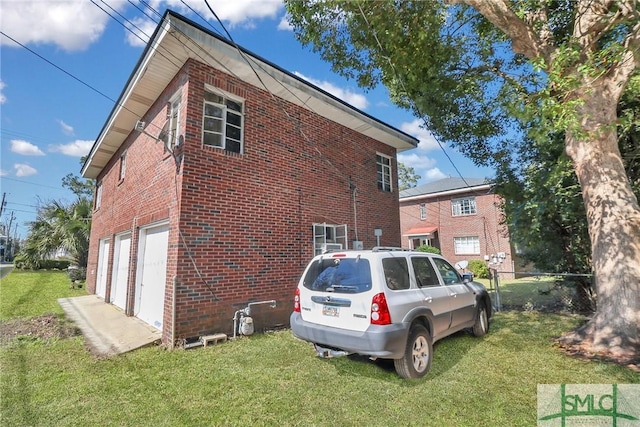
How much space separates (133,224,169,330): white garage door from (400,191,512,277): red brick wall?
65.4ft

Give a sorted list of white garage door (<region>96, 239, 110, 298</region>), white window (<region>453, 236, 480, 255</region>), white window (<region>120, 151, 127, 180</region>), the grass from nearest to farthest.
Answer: the grass < white window (<region>120, 151, 127, 180</region>) < white garage door (<region>96, 239, 110, 298</region>) < white window (<region>453, 236, 480, 255</region>)

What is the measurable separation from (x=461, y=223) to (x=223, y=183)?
21.4 metres

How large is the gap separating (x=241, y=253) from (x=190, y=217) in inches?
53.4

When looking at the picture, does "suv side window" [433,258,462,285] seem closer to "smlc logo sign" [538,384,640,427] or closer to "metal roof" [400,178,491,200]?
"smlc logo sign" [538,384,640,427]

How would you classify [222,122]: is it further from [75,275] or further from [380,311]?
[75,275]

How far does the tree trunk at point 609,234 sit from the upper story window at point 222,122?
6625 mm

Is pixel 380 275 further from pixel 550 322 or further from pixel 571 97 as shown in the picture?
pixel 550 322

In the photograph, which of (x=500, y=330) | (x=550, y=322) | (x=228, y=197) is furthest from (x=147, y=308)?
(x=550, y=322)

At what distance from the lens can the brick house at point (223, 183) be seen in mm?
6102

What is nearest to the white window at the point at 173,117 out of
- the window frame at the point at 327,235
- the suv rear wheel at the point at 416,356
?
the window frame at the point at 327,235

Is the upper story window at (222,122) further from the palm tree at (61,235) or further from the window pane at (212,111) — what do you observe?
the palm tree at (61,235)

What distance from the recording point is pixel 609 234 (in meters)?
5.24

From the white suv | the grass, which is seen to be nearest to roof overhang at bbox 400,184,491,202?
the grass

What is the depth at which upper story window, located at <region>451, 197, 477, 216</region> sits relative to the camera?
2318cm
